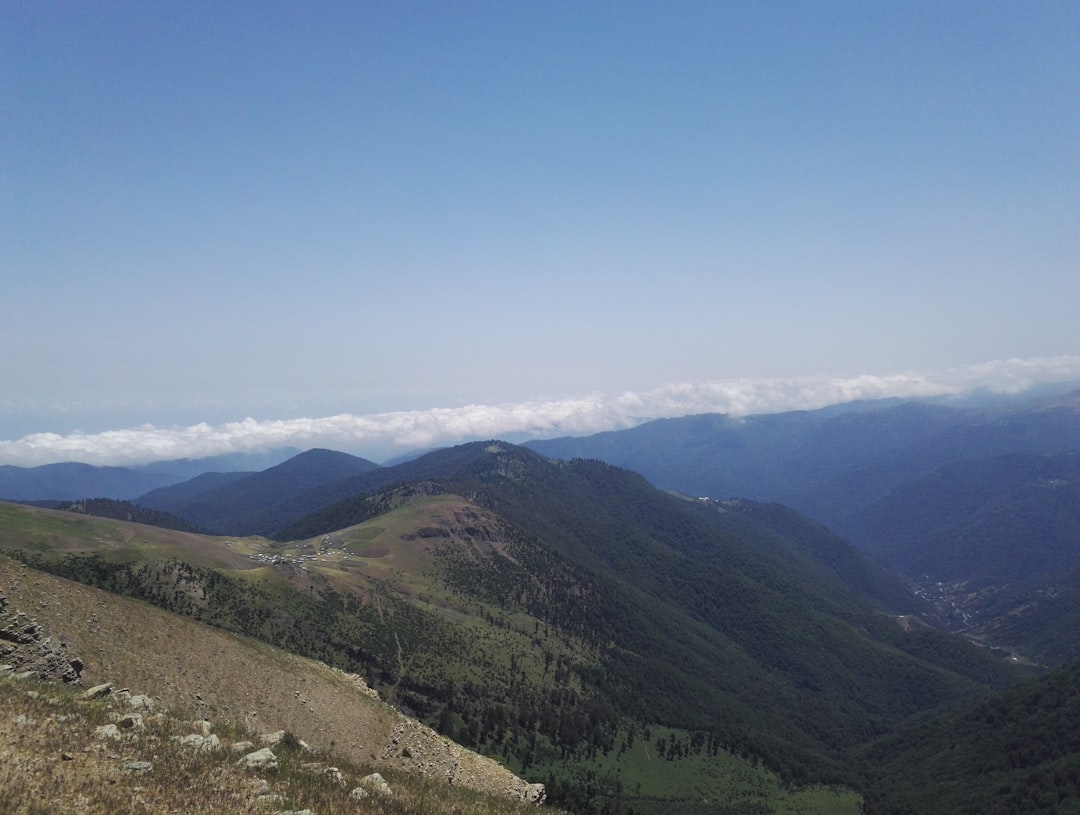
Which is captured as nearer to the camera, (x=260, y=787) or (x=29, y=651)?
(x=260, y=787)

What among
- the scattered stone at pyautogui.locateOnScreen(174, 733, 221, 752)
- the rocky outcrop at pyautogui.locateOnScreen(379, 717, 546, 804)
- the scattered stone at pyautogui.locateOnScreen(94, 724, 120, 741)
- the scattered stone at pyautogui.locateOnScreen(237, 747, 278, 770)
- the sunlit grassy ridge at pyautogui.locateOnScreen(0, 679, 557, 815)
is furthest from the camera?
the rocky outcrop at pyautogui.locateOnScreen(379, 717, 546, 804)

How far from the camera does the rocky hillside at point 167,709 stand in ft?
71.9

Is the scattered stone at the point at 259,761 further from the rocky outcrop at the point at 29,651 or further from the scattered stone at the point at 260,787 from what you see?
the rocky outcrop at the point at 29,651

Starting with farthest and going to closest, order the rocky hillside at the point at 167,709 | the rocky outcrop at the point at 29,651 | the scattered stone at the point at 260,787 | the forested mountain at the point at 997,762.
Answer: the forested mountain at the point at 997,762 → the rocky outcrop at the point at 29,651 → the scattered stone at the point at 260,787 → the rocky hillside at the point at 167,709

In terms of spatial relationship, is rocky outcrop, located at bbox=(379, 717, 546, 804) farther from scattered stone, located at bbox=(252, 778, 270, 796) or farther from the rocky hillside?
scattered stone, located at bbox=(252, 778, 270, 796)

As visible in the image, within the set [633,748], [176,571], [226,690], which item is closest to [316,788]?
[226,690]

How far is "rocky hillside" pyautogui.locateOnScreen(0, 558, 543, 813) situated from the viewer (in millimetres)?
21906

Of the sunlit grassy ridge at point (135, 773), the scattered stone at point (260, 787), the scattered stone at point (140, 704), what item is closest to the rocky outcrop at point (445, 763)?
the sunlit grassy ridge at point (135, 773)

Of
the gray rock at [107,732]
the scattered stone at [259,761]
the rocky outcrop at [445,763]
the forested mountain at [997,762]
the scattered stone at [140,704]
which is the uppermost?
the gray rock at [107,732]

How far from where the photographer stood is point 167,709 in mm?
37500

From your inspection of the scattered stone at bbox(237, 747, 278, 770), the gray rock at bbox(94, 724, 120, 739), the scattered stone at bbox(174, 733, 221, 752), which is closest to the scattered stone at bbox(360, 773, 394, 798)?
the scattered stone at bbox(237, 747, 278, 770)

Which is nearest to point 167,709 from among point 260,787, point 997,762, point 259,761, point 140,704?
point 140,704

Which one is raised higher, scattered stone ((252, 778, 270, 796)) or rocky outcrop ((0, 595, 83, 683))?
rocky outcrop ((0, 595, 83, 683))

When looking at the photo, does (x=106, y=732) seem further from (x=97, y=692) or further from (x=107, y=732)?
(x=97, y=692)
